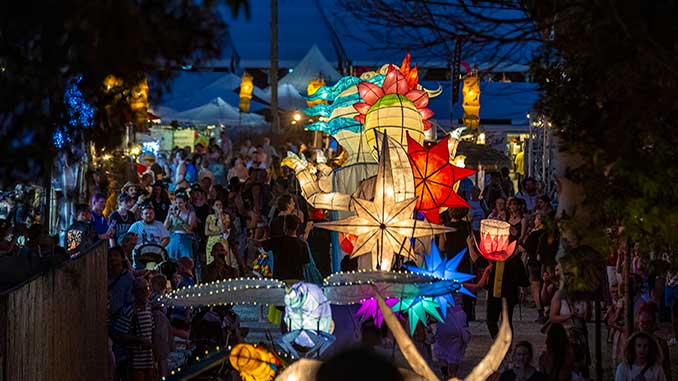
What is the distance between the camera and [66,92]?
18.5ft

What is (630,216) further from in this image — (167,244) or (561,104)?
(167,244)

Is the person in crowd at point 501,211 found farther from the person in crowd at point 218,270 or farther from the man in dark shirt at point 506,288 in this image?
the person in crowd at point 218,270

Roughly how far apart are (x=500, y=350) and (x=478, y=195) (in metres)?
15.1

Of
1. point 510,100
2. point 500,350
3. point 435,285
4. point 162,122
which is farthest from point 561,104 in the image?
point 162,122

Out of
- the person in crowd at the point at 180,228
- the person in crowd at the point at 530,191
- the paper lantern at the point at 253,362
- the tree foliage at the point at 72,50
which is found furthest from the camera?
the person in crowd at the point at 530,191

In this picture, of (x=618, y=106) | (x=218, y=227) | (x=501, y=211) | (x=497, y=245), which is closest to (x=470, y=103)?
(x=501, y=211)

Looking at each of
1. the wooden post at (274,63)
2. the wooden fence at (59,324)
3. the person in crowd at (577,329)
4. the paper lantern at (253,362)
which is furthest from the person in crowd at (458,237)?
→ the wooden post at (274,63)

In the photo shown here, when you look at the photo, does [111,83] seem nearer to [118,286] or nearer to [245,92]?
[118,286]

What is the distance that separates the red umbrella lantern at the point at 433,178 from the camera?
1237 centimetres

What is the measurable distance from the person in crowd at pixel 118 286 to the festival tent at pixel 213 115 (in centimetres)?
2365

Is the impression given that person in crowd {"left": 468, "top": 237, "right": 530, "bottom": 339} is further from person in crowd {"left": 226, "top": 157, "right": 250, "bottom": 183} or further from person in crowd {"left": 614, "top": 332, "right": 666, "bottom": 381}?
person in crowd {"left": 226, "top": 157, "right": 250, "bottom": 183}

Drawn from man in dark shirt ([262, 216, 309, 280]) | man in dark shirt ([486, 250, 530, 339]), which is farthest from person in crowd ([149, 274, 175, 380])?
man in dark shirt ([486, 250, 530, 339])

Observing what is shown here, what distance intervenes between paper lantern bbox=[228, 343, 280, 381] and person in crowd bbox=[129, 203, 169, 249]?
8995 mm

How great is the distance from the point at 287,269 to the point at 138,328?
242cm
